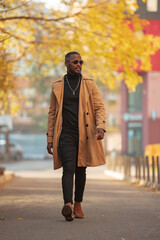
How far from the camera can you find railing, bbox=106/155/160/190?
1373 cm

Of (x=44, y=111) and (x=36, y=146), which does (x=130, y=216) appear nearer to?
(x=36, y=146)

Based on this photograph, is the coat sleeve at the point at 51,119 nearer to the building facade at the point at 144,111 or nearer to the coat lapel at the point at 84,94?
the coat lapel at the point at 84,94

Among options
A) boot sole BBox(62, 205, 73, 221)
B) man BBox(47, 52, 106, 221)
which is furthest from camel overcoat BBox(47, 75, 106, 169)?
boot sole BBox(62, 205, 73, 221)

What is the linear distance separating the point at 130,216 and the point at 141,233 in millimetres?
1431

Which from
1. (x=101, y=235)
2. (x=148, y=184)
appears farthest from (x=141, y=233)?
(x=148, y=184)

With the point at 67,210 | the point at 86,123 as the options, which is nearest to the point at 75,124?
the point at 86,123

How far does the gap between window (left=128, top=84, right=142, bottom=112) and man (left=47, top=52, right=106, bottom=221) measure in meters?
35.6

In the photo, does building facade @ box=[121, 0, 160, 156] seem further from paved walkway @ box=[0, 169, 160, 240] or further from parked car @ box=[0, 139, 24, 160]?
paved walkway @ box=[0, 169, 160, 240]

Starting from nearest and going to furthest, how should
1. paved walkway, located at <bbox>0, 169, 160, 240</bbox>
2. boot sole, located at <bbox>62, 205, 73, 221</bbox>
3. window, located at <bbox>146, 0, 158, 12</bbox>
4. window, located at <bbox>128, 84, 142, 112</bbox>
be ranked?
paved walkway, located at <bbox>0, 169, 160, 240</bbox>
boot sole, located at <bbox>62, 205, 73, 221</bbox>
window, located at <bbox>146, 0, 158, 12</bbox>
window, located at <bbox>128, 84, 142, 112</bbox>

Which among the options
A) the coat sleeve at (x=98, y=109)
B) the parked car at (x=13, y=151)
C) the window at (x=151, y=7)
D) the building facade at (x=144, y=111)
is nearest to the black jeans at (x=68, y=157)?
the coat sleeve at (x=98, y=109)

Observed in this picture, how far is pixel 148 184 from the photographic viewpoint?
14547 millimetres

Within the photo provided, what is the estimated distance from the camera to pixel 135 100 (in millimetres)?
43156

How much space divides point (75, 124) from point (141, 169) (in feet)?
38.0

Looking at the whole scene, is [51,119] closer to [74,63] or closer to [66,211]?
[74,63]
